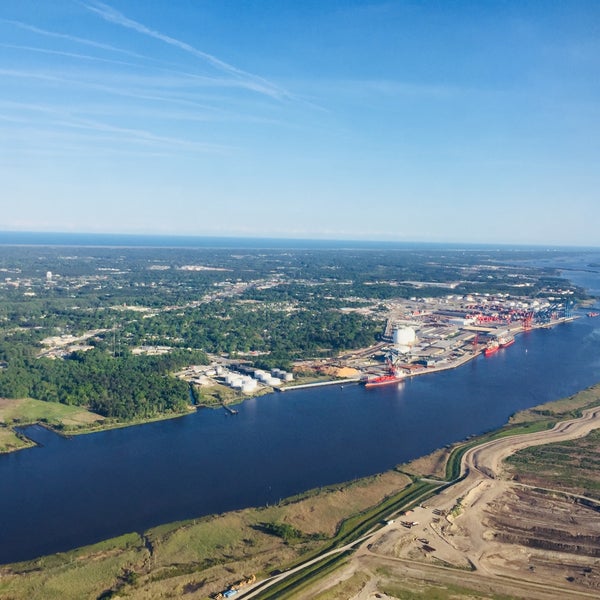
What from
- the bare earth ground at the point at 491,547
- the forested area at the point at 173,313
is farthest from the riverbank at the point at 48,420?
the bare earth ground at the point at 491,547

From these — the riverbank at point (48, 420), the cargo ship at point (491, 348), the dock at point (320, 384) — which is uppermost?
the cargo ship at point (491, 348)

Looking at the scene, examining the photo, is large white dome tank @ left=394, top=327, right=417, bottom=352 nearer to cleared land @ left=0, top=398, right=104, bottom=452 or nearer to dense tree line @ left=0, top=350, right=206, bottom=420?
dense tree line @ left=0, top=350, right=206, bottom=420

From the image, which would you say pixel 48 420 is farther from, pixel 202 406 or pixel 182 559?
pixel 182 559

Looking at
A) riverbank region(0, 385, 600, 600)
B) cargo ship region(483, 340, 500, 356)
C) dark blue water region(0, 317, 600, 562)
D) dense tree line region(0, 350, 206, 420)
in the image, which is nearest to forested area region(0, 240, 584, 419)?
dense tree line region(0, 350, 206, 420)

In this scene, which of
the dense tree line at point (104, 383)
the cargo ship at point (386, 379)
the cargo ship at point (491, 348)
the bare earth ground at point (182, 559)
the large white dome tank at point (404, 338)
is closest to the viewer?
the bare earth ground at point (182, 559)

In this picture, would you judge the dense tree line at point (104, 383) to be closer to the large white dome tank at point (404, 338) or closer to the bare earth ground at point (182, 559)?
the bare earth ground at point (182, 559)

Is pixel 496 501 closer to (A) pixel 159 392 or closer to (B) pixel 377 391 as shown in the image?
→ (B) pixel 377 391

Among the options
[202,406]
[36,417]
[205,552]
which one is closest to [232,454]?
[202,406]
